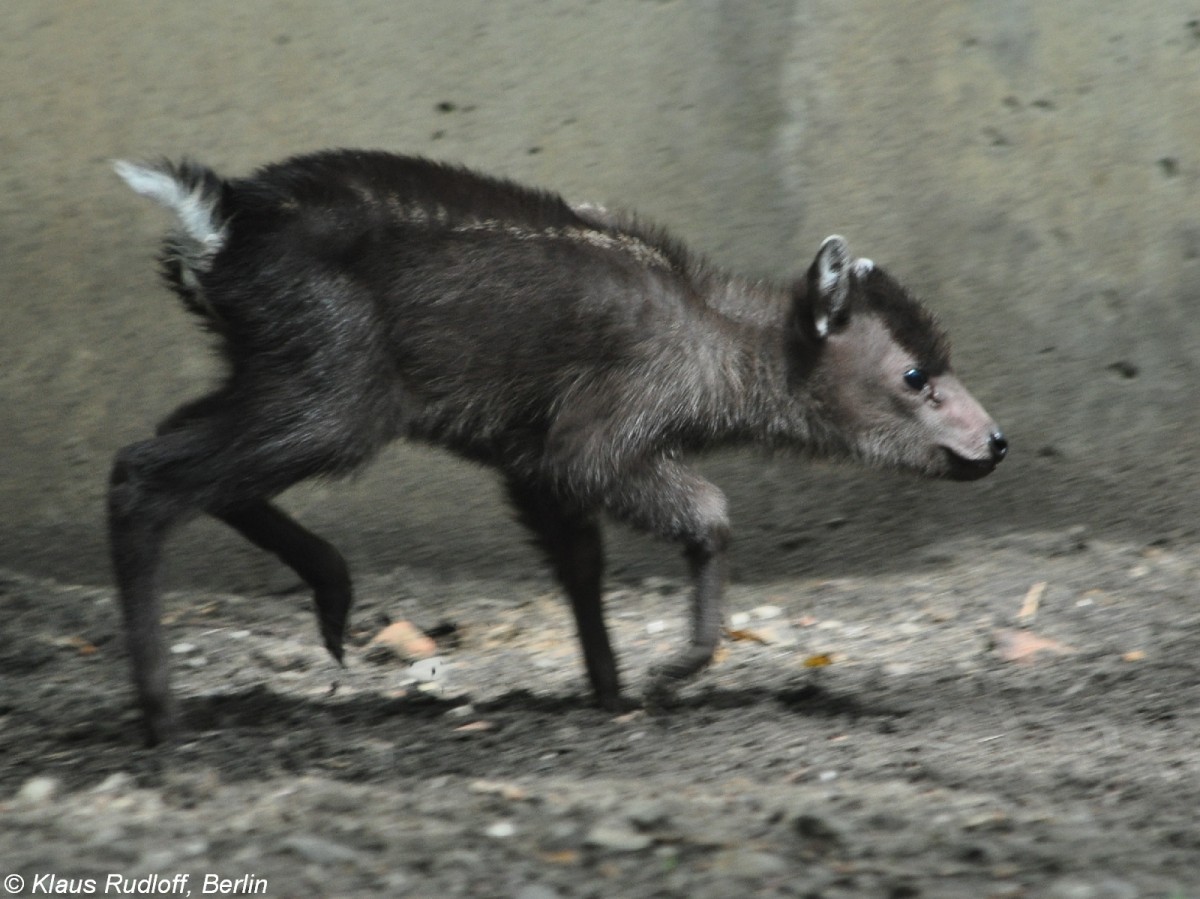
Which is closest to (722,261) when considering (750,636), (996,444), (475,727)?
(996,444)

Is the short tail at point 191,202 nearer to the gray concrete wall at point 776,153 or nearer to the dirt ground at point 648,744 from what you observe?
the dirt ground at point 648,744

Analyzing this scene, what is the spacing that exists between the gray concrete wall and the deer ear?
863mm

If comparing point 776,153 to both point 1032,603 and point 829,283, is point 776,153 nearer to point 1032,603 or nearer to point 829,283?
point 829,283

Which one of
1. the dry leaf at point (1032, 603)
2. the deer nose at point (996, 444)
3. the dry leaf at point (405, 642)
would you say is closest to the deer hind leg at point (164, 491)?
the dry leaf at point (405, 642)

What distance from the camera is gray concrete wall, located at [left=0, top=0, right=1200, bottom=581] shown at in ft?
18.6

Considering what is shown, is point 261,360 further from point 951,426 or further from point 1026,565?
point 1026,565

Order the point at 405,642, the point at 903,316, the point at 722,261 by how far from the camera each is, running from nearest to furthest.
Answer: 1. the point at 903,316
2. the point at 405,642
3. the point at 722,261

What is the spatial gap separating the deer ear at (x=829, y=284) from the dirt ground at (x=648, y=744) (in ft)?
3.69

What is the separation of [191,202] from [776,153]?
244cm

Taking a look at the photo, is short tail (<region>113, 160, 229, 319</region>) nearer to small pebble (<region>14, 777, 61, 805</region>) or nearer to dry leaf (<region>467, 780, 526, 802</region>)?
small pebble (<region>14, 777, 61, 805</region>)

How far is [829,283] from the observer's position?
4.85 meters

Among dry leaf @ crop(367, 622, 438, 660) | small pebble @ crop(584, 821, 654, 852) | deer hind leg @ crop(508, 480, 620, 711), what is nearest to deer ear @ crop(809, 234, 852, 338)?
deer hind leg @ crop(508, 480, 620, 711)

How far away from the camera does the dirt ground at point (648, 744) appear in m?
3.05

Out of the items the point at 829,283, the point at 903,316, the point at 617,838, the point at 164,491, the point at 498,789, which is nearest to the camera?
the point at 617,838
